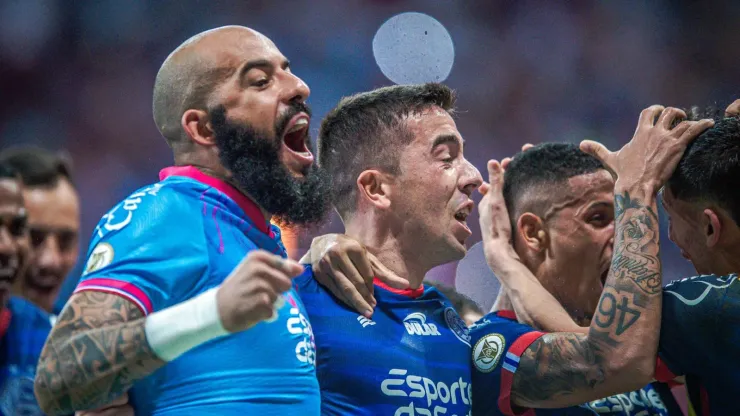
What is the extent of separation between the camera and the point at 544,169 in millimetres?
3287

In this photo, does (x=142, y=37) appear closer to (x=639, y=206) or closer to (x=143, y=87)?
(x=143, y=87)

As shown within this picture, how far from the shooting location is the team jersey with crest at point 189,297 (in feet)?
6.28

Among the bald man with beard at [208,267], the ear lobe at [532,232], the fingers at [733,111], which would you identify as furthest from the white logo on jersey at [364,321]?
the fingers at [733,111]

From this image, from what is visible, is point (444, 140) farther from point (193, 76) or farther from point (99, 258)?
point (99, 258)

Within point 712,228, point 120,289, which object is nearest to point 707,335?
point 712,228

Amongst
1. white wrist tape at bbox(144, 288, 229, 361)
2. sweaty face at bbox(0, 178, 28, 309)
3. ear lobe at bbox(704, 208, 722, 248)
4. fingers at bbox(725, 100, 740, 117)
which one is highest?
fingers at bbox(725, 100, 740, 117)

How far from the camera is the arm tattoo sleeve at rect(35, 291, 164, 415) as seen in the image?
69.5 inches

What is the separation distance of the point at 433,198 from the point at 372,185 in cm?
24

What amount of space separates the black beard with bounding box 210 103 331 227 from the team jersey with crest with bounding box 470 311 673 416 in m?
0.84

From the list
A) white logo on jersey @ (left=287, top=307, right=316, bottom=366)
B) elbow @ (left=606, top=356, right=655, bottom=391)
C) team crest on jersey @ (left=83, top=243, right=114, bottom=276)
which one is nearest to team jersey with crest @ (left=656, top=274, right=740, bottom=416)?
elbow @ (left=606, top=356, right=655, bottom=391)

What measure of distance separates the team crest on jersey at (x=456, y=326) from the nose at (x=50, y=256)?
6.54ft

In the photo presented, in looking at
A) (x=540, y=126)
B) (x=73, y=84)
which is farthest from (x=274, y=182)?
(x=540, y=126)

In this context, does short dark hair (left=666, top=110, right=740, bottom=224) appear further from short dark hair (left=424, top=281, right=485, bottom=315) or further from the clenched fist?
short dark hair (left=424, top=281, right=485, bottom=315)

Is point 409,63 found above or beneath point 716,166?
above
